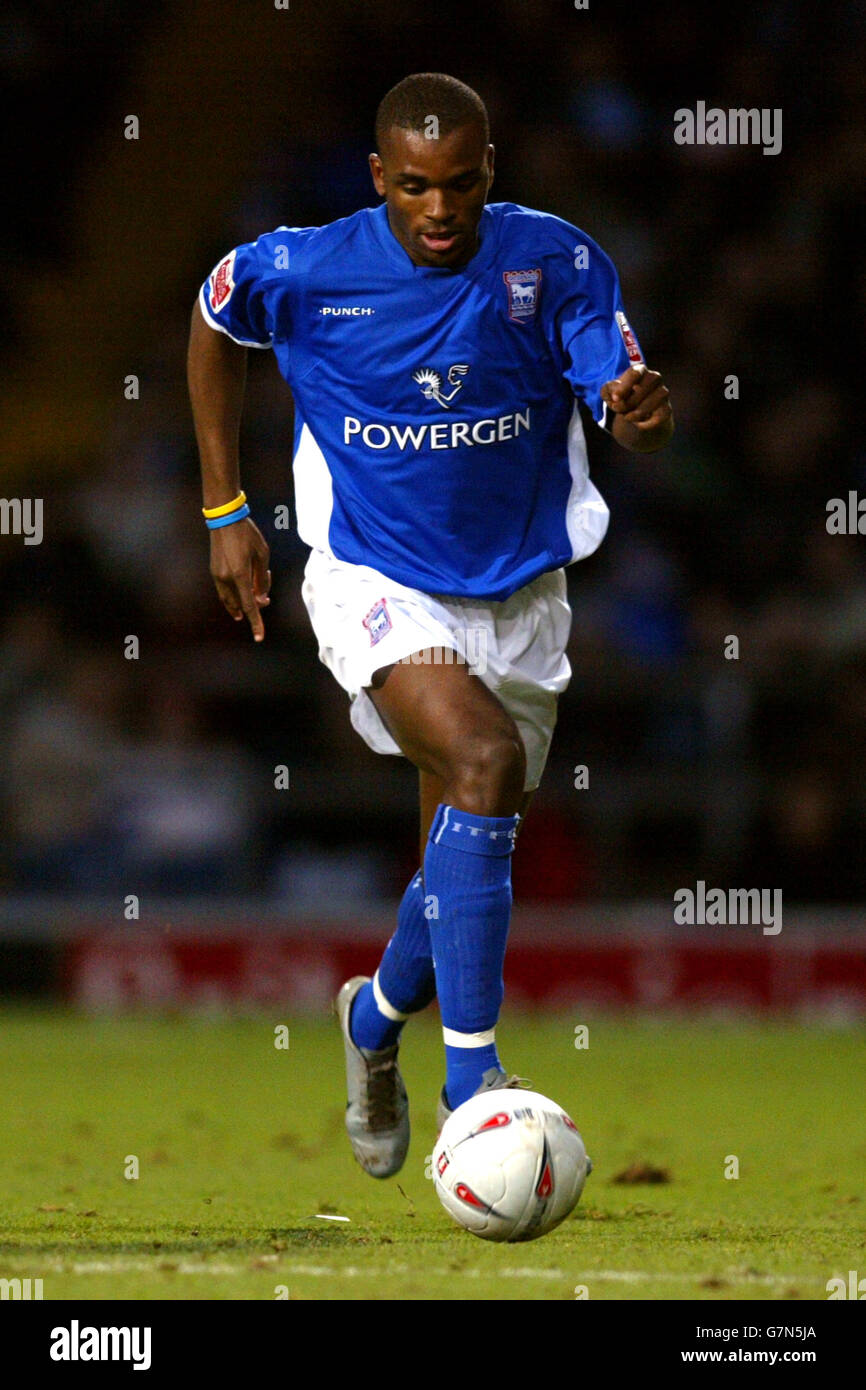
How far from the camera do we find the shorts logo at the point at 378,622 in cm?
505

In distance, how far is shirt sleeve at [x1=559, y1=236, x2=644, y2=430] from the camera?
5062mm

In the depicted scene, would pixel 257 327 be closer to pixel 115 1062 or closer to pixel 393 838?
pixel 115 1062

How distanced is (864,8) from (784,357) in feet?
10.4

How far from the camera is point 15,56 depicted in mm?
14492

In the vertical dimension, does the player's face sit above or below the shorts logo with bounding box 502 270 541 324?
above

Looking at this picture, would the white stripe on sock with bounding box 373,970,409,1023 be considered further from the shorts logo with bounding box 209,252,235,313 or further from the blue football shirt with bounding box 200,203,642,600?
the shorts logo with bounding box 209,252,235,313

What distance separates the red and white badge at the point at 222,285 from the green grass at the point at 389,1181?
2.21 m

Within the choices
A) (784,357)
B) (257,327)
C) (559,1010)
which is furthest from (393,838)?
(257,327)

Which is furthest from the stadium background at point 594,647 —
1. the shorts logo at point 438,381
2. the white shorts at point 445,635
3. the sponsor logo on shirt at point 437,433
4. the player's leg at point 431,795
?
the shorts logo at point 438,381

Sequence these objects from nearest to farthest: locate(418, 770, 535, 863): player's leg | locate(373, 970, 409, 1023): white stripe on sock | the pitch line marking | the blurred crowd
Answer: the pitch line marking, locate(418, 770, 535, 863): player's leg, locate(373, 970, 409, 1023): white stripe on sock, the blurred crowd

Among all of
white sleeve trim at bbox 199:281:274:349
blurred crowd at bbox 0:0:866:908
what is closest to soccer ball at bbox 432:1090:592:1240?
white sleeve trim at bbox 199:281:274:349

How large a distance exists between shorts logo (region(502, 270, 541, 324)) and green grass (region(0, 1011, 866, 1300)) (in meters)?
2.12

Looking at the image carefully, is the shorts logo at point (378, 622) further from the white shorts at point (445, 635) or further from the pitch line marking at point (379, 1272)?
the pitch line marking at point (379, 1272)

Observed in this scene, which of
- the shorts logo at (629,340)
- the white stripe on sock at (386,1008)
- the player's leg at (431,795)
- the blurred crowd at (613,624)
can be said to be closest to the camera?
the shorts logo at (629,340)
